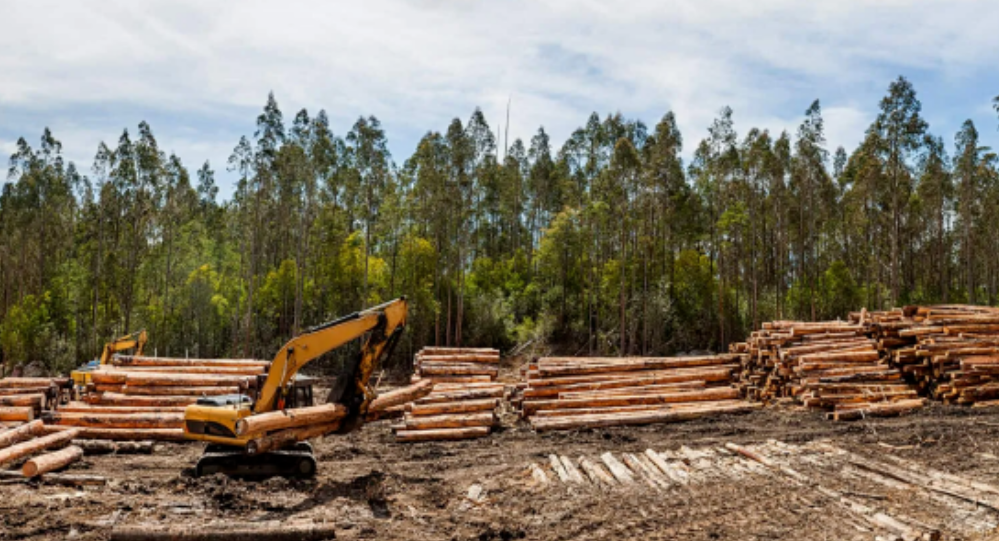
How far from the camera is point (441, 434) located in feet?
53.0

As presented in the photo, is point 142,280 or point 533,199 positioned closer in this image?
point 142,280

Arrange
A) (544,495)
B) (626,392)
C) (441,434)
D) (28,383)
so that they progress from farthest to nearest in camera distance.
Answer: (28,383) < (626,392) < (441,434) < (544,495)

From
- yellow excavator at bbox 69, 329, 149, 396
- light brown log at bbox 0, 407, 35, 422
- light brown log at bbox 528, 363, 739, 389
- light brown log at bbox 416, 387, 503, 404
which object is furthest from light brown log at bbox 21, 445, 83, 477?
light brown log at bbox 528, 363, 739, 389

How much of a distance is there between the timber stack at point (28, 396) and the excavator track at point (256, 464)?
7841mm

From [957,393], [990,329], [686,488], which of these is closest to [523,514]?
[686,488]

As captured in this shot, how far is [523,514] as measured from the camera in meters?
9.36

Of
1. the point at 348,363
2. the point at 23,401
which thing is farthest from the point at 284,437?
the point at 23,401

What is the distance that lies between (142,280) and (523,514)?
4579 centimetres

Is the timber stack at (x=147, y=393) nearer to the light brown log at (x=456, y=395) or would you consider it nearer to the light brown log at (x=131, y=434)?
the light brown log at (x=131, y=434)

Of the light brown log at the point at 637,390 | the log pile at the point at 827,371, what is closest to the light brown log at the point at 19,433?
the light brown log at the point at 637,390

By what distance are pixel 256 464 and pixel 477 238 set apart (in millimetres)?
43250

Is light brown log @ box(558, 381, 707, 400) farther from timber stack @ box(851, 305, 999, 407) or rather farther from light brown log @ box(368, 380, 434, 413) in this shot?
light brown log @ box(368, 380, 434, 413)

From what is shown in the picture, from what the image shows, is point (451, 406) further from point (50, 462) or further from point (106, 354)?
point (106, 354)

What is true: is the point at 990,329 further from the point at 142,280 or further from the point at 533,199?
the point at 142,280
